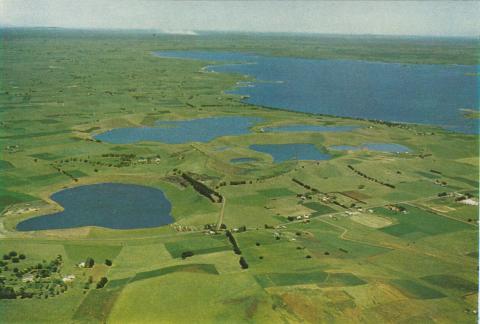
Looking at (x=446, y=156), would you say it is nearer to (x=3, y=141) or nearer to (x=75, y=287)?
(x=75, y=287)

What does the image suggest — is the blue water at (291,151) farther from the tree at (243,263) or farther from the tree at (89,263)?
the tree at (89,263)

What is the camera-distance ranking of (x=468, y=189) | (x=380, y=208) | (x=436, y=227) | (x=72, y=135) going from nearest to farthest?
(x=436, y=227)
(x=380, y=208)
(x=468, y=189)
(x=72, y=135)

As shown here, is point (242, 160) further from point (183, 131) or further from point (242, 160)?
point (183, 131)

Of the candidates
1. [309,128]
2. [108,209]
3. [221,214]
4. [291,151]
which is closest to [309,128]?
[309,128]

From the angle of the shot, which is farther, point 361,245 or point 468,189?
point 468,189

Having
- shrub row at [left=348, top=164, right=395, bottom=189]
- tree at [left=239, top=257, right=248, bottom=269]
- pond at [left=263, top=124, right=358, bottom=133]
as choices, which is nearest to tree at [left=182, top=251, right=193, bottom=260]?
tree at [left=239, top=257, right=248, bottom=269]

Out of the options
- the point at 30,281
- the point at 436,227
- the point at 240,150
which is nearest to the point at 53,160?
the point at 240,150
